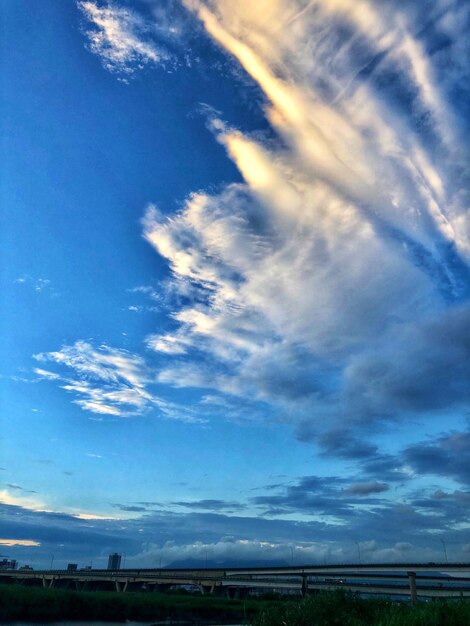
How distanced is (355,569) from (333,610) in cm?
13399

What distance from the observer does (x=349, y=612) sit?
4172 centimetres

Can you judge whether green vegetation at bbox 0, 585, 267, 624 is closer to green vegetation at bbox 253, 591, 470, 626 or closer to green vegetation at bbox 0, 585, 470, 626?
green vegetation at bbox 0, 585, 470, 626

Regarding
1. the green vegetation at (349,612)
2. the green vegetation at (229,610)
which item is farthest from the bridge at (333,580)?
the green vegetation at (349,612)

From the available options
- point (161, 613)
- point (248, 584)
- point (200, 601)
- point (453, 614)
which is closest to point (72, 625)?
point (161, 613)

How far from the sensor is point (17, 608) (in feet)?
354

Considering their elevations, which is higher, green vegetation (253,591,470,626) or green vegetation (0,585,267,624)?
green vegetation (253,591,470,626)

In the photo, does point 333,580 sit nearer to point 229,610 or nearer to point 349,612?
point 229,610

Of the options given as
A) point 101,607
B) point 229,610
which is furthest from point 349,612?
point 229,610

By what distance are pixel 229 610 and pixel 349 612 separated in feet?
397

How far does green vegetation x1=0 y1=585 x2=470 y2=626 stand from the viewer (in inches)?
1325

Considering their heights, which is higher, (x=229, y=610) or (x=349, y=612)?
(x=349, y=612)

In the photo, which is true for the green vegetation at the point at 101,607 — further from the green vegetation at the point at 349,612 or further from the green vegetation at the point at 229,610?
the green vegetation at the point at 349,612

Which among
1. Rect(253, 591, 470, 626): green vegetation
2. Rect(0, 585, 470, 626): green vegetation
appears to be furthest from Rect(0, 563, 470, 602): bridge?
Rect(253, 591, 470, 626): green vegetation

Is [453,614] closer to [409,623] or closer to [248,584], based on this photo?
[409,623]
